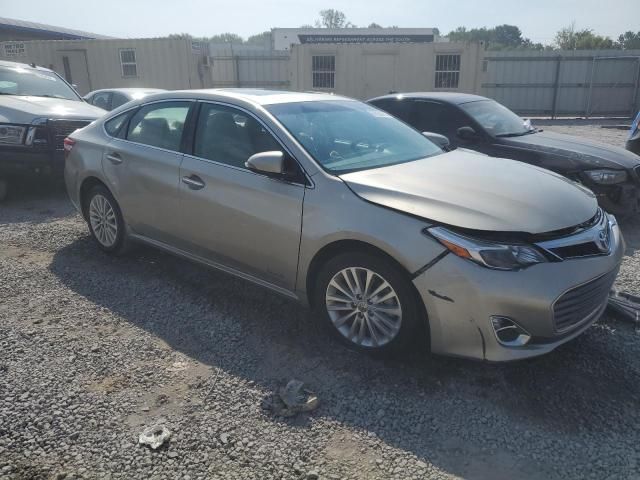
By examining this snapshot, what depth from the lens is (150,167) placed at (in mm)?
4219

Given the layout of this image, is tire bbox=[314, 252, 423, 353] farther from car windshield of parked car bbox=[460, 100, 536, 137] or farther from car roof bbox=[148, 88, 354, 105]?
car windshield of parked car bbox=[460, 100, 536, 137]

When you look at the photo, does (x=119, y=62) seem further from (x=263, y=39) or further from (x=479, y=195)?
(x=263, y=39)

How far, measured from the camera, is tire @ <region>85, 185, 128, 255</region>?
15.5ft

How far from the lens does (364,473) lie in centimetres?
235

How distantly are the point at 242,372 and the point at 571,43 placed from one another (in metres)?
47.6

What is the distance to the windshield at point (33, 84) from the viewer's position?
7.75 m

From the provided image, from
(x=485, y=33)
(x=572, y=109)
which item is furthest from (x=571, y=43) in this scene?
(x=485, y=33)

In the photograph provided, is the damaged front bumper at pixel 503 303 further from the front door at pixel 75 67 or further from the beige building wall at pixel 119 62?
the front door at pixel 75 67

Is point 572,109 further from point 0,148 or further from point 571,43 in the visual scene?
point 571,43

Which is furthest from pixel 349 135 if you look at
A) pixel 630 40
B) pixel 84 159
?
pixel 630 40

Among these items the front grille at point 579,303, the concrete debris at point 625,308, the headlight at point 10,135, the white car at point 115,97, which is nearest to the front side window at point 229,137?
the front grille at point 579,303

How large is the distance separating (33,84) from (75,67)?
540 inches

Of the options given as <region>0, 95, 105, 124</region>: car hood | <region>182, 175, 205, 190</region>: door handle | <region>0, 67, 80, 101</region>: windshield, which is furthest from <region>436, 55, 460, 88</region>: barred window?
<region>182, 175, 205, 190</region>: door handle

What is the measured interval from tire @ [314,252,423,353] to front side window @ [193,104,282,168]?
990mm
